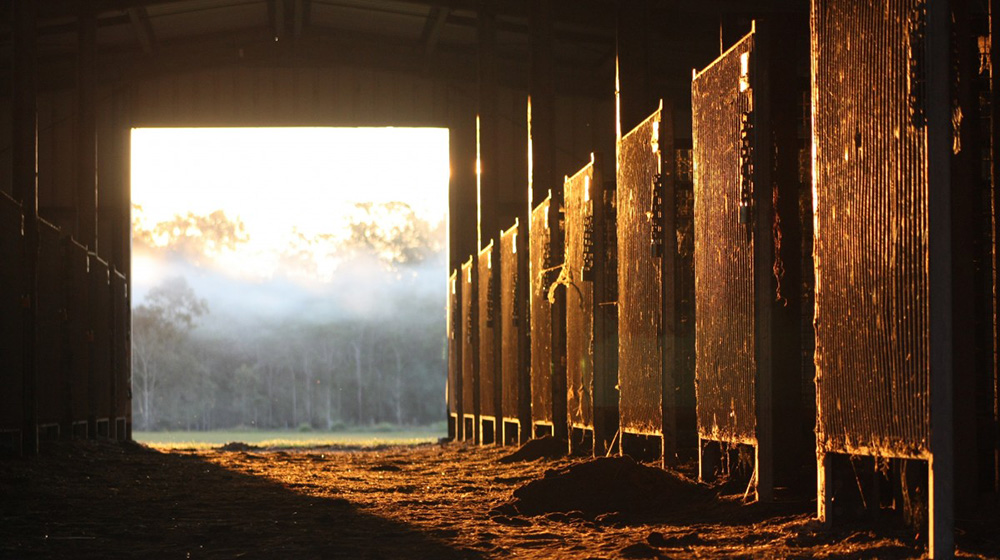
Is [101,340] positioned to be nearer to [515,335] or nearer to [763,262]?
[515,335]

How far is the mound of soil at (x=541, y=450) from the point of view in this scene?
43.7ft

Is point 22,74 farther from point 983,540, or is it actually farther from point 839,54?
Result: point 983,540

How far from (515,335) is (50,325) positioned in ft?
17.8

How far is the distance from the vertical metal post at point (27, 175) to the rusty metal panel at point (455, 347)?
10708 mm

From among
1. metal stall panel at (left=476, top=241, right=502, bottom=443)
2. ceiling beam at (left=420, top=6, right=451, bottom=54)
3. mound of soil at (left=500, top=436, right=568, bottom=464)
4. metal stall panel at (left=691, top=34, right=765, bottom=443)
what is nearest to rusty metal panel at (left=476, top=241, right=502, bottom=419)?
metal stall panel at (left=476, top=241, right=502, bottom=443)

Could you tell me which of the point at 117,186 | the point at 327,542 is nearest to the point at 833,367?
the point at 327,542

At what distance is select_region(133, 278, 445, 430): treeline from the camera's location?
73312mm

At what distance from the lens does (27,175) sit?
15953 mm

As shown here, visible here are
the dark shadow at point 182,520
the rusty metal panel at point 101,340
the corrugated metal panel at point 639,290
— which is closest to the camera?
the dark shadow at point 182,520

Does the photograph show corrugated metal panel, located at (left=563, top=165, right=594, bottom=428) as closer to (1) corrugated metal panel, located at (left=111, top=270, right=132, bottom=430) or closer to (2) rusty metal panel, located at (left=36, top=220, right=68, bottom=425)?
(2) rusty metal panel, located at (left=36, top=220, right=68, bottom=425)

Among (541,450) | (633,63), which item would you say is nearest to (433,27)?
(633,63)

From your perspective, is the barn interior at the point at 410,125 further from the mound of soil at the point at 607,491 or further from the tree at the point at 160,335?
the tree at the point at 160,335

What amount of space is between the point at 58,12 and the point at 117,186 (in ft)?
21.8

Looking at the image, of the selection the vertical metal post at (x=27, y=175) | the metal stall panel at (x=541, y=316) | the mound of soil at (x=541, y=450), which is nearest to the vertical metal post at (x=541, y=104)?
the metal stall panel at (x=541, y=316)
